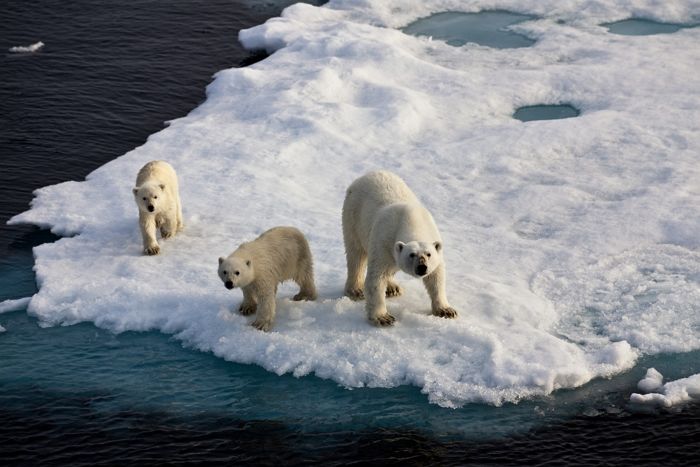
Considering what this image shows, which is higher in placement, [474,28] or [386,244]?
[474,28]

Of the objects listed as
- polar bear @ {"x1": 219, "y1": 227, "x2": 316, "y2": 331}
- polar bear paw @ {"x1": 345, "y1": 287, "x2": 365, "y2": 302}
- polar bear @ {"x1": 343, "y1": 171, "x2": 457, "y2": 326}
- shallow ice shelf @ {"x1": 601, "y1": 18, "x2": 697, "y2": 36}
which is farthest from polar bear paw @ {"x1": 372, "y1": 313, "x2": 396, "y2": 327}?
shallow ice shelf @ {"x1": 601, "y1": 18, "x2": 697, "y2": 36}

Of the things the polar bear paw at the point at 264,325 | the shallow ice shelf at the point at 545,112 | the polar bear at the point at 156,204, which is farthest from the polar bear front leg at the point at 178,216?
the shallow ice shelf at the point at 545,112

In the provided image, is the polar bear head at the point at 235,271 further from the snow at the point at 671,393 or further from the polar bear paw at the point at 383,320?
the snow at the point at 671,393

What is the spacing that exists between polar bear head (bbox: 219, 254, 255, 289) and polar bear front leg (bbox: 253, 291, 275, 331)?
0.40 meters

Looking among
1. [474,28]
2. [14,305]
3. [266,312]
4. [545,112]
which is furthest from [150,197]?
[474,28]

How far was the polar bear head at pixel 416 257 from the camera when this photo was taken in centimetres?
978

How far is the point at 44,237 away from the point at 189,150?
3165 mm

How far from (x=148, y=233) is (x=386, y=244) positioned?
3.87 meters

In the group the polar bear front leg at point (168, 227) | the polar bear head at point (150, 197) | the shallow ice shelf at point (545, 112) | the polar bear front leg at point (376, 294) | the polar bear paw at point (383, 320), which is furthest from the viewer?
the shallow ice shelf at point (545, 112)

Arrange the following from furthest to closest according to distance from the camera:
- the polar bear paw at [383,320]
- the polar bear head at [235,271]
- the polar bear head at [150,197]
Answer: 1. the polar bear head at [150,197]
2. the polar bear paw at [383,320]
3. the polar bear head at [235,271]

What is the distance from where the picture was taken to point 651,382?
9.92 metres

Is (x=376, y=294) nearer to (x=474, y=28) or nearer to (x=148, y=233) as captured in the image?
(x=148, y=233)

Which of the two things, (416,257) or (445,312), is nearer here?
(416,257)

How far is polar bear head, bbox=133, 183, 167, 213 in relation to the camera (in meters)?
12.6
